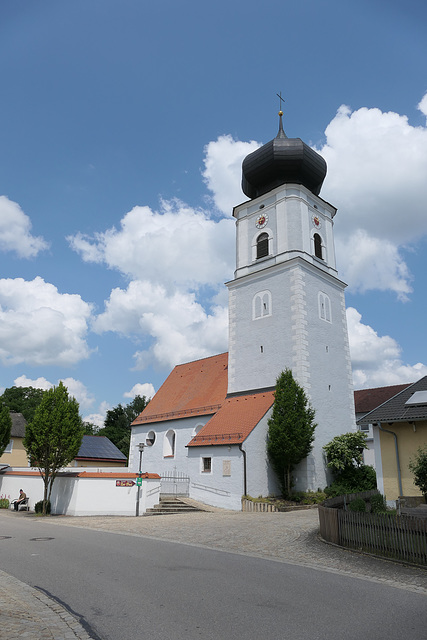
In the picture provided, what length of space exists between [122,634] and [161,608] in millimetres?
1093

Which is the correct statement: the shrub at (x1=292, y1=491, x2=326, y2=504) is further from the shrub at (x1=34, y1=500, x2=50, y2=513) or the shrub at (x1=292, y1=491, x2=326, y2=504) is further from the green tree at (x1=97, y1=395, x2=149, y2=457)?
the green tree at (x1=97, y1=395, x2=149, y2=457)

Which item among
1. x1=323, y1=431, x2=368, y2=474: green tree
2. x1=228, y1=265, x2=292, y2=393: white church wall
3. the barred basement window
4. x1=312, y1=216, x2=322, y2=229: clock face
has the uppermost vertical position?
x1=312, y1=216, x2=322, y2=229: clock face

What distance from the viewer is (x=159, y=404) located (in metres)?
34.7

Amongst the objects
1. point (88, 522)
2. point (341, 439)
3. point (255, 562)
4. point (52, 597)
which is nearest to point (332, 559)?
point (255, 562)

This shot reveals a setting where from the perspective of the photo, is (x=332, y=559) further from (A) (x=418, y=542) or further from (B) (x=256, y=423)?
(B) (x=256, y=423)

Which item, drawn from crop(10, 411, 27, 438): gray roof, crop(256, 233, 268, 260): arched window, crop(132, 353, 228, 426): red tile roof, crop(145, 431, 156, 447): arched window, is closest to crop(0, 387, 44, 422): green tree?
crop(10, 411, 27, 438): gray roof

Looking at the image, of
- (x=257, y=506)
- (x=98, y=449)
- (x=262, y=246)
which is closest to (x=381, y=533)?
(x=257, y=506)

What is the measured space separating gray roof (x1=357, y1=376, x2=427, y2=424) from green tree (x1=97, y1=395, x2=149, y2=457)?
156ft

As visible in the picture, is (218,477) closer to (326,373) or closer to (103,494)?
(103,494)

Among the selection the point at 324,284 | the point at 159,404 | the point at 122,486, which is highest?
the point at 324,284

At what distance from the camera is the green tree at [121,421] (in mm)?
62344

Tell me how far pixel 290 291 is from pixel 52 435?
47.7 ft

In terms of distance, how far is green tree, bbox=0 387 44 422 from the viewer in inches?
2662

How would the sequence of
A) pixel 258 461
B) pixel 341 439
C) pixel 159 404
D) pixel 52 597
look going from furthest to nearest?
pixel 159 404 → pixel 341 439 → pixel 258 461 → pixel 52 597
